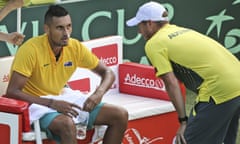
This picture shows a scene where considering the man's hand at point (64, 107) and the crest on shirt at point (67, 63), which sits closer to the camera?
the man's hand at point (64, 107)

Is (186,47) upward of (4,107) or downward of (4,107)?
upward

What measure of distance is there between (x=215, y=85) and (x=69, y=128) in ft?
3.73

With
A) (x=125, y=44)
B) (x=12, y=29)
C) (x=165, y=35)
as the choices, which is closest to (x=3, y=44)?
(x=12, y=29)

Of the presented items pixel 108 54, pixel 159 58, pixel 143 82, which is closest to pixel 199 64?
pixel 159 58

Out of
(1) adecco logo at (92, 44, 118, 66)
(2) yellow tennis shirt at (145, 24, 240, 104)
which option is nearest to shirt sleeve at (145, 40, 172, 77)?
(2) yellow tennis shirt at (145, 24, 240, 104)

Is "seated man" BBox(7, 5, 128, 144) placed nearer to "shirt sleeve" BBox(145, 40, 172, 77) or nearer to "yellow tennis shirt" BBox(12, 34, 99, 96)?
"yellow tennis shirt" BBox(12, 34, 99, 96)

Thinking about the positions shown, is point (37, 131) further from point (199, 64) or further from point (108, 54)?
point (108, 54)

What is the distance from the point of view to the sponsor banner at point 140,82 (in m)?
7.48

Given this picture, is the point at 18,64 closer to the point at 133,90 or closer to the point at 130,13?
the point at 133,90

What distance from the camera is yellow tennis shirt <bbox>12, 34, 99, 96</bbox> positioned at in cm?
639

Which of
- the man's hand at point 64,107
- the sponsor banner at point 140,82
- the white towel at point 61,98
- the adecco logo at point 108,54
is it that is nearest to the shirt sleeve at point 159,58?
the man's hand at point 64,107

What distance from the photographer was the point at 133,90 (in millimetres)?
7703

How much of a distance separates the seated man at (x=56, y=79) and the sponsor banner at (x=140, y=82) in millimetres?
793

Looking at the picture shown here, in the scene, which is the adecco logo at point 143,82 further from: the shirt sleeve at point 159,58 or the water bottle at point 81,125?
the shirt sleeve at point 159,58
